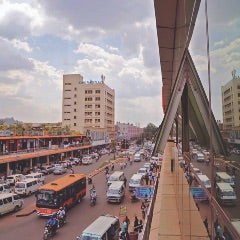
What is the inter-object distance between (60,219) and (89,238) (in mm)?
Answer: 4107

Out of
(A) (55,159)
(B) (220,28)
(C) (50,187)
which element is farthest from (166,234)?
(A) (55,159)

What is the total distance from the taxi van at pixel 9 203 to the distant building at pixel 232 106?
15545 millimetres

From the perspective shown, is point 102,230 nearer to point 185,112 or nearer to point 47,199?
point 47,199

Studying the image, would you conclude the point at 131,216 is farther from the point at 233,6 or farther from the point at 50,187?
the point at 233,6

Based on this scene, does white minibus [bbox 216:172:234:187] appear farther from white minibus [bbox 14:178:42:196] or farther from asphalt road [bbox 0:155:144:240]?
white minibus [bbox 14:178:42:196]

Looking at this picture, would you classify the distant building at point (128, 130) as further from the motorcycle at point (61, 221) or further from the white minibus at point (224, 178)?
the white minibus at point (224, 178)

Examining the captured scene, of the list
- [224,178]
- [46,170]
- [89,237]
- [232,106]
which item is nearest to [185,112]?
[224,178]

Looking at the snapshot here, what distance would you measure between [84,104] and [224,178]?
7306 centimetres

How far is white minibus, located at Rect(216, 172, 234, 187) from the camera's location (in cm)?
134

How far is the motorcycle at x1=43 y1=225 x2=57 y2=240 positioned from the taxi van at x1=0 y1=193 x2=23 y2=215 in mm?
4308

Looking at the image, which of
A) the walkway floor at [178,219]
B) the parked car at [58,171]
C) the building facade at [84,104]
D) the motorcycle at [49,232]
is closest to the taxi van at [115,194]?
the motorcycle at [49,232]

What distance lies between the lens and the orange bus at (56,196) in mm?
14625

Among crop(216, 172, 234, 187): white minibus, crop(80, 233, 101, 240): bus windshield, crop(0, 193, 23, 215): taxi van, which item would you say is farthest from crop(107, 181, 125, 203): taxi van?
crop(216, 172, 234, 187): white minibus

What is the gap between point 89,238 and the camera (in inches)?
377
